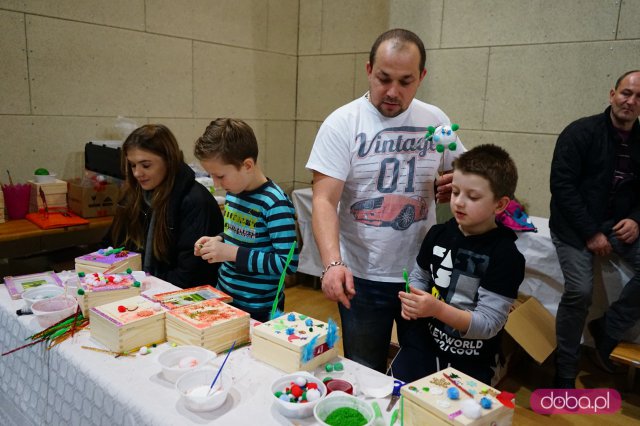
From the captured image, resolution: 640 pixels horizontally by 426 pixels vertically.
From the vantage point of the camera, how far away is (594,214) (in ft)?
9.18

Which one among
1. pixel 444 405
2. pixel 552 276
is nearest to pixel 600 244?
pixel 552 276

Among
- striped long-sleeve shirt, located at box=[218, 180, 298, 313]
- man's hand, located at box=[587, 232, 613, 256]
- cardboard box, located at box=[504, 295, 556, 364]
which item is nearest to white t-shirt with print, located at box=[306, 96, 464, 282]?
striped long-sleeve shirt, located at box=[218, 180, 298, 313]

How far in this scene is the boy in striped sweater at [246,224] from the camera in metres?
1.82

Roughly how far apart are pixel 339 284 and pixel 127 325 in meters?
0.62

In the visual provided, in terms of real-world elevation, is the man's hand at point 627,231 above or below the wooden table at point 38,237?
above

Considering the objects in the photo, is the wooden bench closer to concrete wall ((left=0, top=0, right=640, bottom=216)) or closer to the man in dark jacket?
the man in dark jacket

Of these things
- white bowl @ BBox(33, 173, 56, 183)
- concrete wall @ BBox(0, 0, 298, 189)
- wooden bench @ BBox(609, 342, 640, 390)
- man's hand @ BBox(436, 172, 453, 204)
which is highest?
concrete wall @ BBox(0, 0, 298, 189)

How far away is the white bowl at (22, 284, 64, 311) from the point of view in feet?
5.54

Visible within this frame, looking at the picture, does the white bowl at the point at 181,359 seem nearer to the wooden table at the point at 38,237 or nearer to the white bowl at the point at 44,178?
the wooden table at the point at 38,237

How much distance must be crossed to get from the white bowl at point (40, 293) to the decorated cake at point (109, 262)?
0.15 m

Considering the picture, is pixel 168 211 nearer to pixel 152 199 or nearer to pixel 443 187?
pixel 152 199

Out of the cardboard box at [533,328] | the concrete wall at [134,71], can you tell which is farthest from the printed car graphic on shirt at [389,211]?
the concrete wall at [134,71]

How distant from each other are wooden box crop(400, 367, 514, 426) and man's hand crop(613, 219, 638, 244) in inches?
80.8

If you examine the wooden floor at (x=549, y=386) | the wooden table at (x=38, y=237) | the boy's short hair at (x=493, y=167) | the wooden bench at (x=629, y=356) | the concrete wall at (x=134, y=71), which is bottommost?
the wooden floor at (x=549, y=386)
